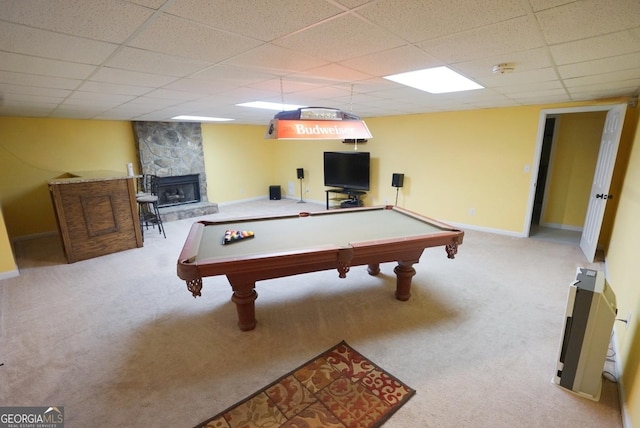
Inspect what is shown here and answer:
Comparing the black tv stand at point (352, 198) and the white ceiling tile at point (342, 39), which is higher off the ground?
the white ceiling tile at point (342, 39)

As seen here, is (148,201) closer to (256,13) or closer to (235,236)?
(235,236)

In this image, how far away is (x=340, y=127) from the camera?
2617 millimetres

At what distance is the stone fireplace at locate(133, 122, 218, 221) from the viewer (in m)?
6.22

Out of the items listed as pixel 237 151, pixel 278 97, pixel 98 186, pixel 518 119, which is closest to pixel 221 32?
pixel 278 97

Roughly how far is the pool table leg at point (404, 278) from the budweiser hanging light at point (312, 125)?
141 cm

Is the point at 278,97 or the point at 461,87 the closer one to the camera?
the point at 461,87

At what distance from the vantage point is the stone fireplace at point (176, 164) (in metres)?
6.22

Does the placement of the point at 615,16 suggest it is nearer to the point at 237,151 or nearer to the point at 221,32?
the point at 221,32

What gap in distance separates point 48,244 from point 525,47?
687 cm

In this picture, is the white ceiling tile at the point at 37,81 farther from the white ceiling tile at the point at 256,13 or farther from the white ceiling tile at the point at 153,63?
the white ceiling tile at the point at 256,13

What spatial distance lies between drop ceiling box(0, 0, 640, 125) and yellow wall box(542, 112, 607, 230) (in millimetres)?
2160

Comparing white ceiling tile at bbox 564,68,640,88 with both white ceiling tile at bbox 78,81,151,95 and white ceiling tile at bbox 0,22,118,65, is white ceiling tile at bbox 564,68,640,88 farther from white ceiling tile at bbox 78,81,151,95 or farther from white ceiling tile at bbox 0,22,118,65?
white ceiling tile at bbox 78,81,151,95

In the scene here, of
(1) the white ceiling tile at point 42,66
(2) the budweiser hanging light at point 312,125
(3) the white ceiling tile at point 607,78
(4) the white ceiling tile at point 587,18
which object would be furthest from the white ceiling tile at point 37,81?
(3) the white ceiling tile at point 607,78

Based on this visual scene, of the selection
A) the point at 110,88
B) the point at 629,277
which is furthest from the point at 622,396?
the point at 110,88
